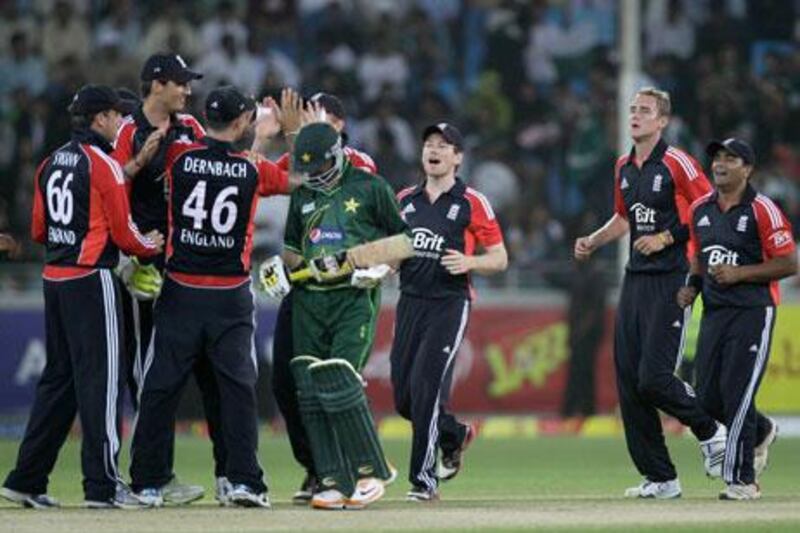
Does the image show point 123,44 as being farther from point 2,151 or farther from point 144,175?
point 144,175

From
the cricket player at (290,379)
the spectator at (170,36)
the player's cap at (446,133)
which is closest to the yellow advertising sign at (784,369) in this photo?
the spectator at (170,36)

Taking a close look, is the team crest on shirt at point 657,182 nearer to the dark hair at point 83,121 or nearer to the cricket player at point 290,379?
the cricket player at point 290,379

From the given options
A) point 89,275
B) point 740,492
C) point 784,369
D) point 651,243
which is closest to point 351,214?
point 89,275

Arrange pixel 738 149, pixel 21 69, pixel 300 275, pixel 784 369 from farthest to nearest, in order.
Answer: pixel 21 69, pixel 784 369, pixel 738 149, pixel 300 275

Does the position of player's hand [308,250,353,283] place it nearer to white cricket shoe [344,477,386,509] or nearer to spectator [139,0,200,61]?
white cricket shoe [344,477,386,509]

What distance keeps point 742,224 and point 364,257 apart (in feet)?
9.00

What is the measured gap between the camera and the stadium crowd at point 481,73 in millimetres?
24469

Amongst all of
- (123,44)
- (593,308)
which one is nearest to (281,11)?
(123,44)

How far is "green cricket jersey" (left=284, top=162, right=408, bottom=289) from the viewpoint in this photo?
12.5 m

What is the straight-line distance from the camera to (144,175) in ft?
42.5

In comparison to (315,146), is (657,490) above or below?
below

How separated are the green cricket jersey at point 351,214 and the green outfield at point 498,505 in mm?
1545

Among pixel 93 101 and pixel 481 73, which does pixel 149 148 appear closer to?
pixel 93 101

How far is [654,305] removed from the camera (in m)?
14.0
